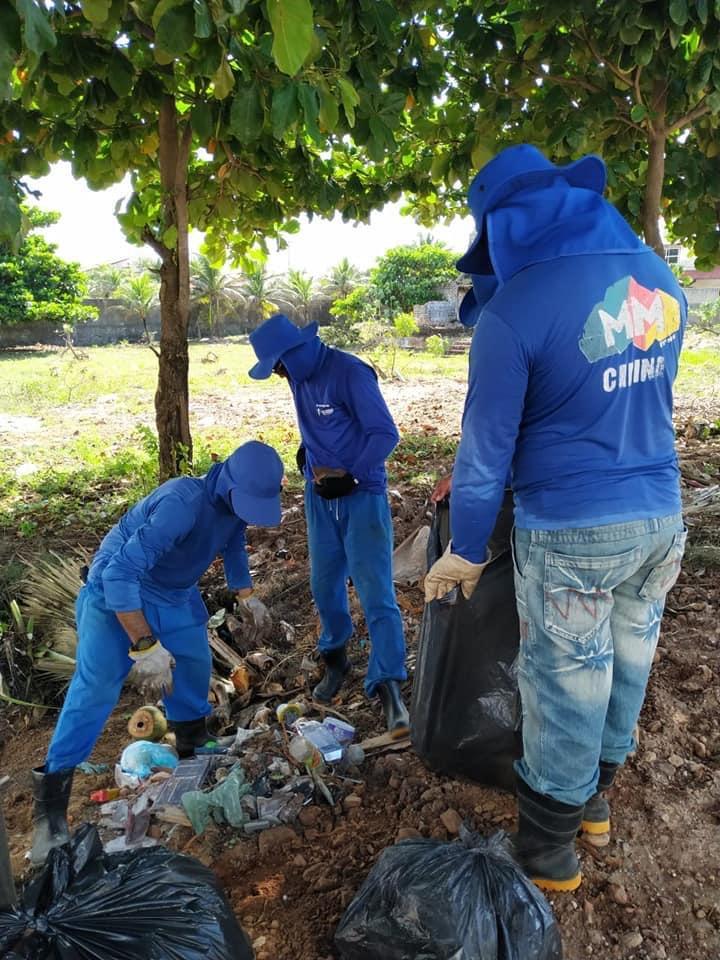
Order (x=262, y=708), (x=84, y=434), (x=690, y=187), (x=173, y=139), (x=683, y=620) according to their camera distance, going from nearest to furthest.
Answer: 1. (x=262, y=708)
2. (x=683, y=620)
3. (x=690, y=187)
4. (x=173, y=139)
5. (x=84, y=434)

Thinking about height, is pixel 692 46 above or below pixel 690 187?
above

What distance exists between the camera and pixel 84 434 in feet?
29.8

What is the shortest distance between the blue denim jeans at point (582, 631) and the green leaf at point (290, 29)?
46.8 inches

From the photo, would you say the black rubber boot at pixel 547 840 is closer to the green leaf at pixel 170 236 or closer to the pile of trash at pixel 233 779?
the pile of trash at pixel 233 779

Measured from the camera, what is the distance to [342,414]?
3156 millimetres

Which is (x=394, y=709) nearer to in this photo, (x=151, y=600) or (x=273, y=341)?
(x=151, y=600)

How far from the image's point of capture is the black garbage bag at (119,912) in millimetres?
1439

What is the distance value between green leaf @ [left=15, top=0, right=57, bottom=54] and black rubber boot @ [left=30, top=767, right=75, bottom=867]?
6.95ft

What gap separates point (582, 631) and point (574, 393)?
1.93ft

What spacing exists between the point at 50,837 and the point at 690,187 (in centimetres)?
429

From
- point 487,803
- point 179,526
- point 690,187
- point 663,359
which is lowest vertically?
point 487,803

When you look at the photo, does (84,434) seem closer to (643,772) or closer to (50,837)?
(50,837)

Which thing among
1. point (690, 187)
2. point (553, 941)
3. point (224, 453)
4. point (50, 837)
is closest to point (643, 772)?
point (553, 941)

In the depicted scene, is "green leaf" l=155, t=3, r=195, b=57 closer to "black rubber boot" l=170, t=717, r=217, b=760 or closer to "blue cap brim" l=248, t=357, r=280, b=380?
"blue cap brim" l=248, t=357, r=280, b=380
